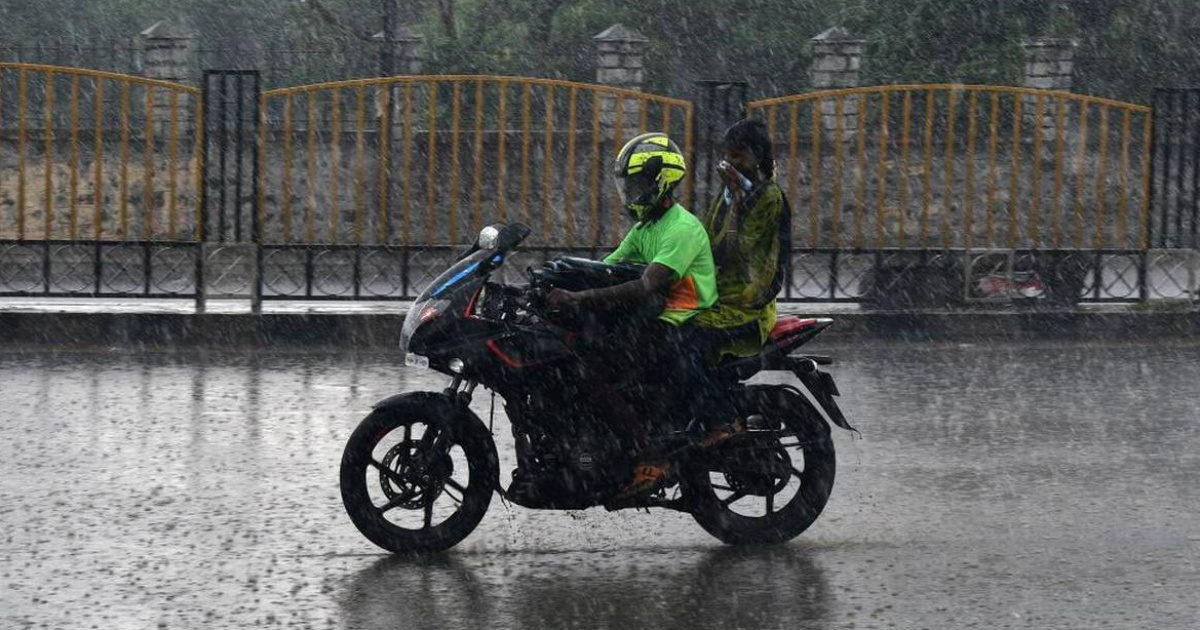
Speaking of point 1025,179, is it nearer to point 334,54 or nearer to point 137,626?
point 334,54

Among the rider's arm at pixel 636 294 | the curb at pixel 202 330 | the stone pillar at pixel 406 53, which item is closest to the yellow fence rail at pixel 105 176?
the curb at pixel 202 330

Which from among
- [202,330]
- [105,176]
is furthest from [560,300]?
[105,176]

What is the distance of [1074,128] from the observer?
27.3 m

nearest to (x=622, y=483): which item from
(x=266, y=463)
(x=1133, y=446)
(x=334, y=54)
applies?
(x=266, y=463)

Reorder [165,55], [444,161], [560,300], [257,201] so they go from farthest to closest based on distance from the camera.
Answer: [165,55], [444,161], [257,201], [560,300]

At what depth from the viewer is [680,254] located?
6.97m

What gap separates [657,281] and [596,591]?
1145mm

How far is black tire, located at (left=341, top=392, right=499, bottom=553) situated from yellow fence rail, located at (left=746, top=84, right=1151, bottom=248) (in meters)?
7.53

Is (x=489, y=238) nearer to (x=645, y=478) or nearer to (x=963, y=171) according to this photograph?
(x=645, y=478)

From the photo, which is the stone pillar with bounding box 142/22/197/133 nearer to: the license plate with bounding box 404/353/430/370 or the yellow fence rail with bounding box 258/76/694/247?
the yellow fence rail with bounding box 258/76/694/247

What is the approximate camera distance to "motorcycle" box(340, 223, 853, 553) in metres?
6.82

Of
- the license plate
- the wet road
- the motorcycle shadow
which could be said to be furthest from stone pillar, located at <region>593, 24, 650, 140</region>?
the license plate

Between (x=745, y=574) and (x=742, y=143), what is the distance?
178cm

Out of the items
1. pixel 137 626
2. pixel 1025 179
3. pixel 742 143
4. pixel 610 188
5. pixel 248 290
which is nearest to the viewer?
pixel 137 626
